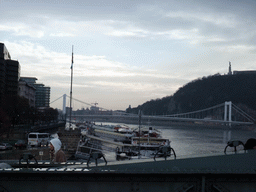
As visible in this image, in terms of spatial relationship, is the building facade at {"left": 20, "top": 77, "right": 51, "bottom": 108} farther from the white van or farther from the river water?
the white van

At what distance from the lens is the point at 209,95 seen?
5389 inches

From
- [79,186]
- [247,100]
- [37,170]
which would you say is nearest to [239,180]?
[79,186]

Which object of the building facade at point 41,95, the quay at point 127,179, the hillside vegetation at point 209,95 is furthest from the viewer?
the building facade at point 41,95

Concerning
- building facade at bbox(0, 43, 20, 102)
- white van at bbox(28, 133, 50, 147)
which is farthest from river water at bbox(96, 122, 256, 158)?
building facade at bbox(0, 43, 20, 102)

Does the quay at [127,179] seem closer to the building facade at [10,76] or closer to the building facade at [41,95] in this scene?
the building facade at [10,76]

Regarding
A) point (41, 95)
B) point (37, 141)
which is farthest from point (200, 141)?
point (41, 95)

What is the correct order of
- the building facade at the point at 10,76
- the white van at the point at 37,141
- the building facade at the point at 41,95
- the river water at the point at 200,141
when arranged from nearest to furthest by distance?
the white van at the point at 37,141, the river water at the point at 200,141, the building facade at the point at 10,76, the building facade at the point at 41,95

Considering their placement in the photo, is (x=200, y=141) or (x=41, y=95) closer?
(x=200, y=141)

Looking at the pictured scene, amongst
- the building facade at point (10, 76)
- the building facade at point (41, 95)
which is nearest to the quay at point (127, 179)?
the building facade at point (10, 76)

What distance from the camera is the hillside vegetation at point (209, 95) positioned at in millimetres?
→ 123312

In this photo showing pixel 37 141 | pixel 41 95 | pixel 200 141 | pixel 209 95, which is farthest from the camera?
pixel 41 95

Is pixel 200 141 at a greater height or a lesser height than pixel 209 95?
lesser

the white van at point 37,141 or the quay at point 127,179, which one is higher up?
the quay at point 127,179

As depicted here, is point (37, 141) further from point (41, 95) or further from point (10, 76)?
point (41, 95)
